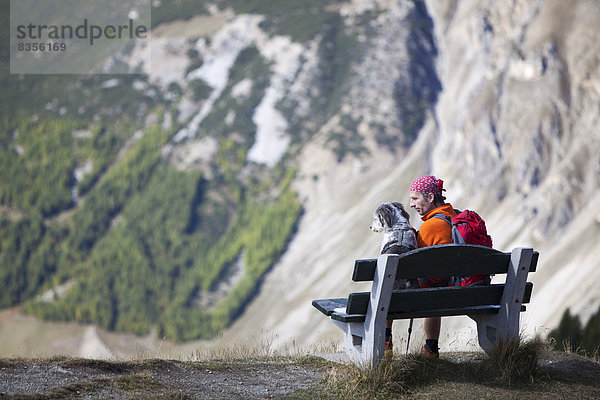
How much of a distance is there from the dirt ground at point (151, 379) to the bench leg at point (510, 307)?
6.75 feet

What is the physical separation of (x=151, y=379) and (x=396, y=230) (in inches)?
124

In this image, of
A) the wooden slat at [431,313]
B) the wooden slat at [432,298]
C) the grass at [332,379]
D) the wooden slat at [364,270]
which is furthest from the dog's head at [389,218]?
the grass at [332,379]

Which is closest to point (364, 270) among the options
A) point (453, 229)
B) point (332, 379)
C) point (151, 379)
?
point (332, 379)

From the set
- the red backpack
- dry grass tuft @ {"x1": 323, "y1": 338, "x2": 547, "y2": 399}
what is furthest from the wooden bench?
the red backpack

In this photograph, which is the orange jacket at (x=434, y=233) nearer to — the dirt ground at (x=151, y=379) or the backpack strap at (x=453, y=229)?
the backpack strap at (x=453, y=229)

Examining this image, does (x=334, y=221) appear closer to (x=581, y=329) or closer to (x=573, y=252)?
(x=573, y=252)

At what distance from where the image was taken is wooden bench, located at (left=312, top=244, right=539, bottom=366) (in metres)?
7.69

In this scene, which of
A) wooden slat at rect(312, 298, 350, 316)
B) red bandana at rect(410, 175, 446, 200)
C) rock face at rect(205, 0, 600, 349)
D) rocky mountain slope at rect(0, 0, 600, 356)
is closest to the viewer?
wooden slat at rect(312, 298, 350, 316)

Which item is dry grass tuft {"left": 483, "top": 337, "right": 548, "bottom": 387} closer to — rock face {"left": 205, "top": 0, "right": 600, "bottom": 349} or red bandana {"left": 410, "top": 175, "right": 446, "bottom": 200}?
red bandana {"left": 410, "top": 175, "right": 446, "bottom": 200}

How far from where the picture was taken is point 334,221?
124m

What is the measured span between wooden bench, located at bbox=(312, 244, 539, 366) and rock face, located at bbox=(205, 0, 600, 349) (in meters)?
50.6

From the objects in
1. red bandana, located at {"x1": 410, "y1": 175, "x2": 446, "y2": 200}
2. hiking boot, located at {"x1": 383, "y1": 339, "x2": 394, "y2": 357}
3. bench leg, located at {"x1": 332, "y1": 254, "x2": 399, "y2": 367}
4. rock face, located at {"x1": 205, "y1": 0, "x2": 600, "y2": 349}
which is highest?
rock face, located at {"x1": 205, "y1": 0, "x2": 600, "y2": 349}

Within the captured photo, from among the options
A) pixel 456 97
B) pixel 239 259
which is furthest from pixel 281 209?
pixel 456 97

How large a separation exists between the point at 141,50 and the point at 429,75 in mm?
Answer: 72831
